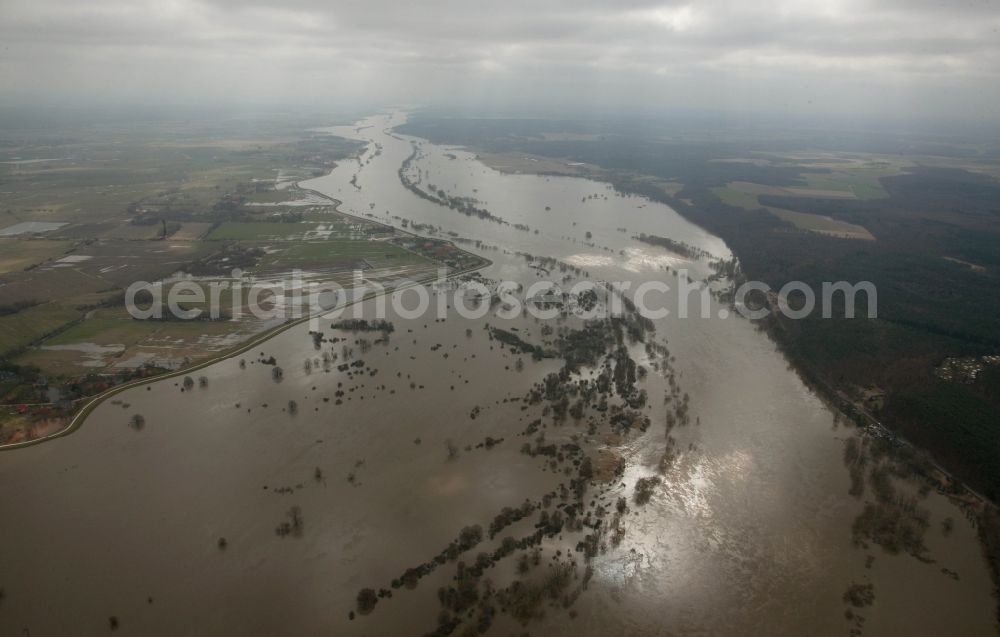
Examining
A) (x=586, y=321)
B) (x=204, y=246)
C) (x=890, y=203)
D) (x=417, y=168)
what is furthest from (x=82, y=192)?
(x=890, y=203)

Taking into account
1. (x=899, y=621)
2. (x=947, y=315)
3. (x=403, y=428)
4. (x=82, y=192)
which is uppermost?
(x=82, y=192)

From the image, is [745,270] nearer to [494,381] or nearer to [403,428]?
[494,381]

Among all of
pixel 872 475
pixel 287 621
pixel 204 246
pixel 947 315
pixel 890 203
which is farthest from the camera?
pixel 890 203

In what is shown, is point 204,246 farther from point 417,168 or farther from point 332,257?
point 417,168

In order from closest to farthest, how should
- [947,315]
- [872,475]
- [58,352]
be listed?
[872,475], [58,352], [947,315]

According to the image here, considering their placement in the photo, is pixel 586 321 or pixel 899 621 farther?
pixel 586 321

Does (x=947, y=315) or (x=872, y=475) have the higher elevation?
(x=947, y=315)
